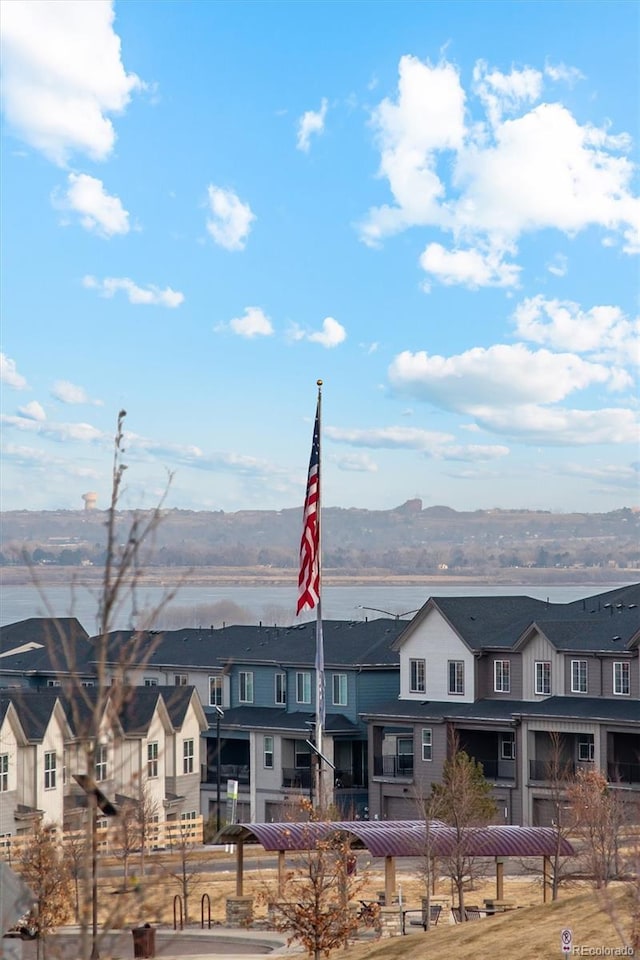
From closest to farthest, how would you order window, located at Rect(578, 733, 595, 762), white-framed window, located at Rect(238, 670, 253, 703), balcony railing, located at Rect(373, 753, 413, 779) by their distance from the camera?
window, located at Rect(578, 733, 595, 762)
balcony railing, located at Rect(373, 753, 413, 779)
white-framed window, located at Rect(238, 670, 253, 703)

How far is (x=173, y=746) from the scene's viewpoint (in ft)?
205

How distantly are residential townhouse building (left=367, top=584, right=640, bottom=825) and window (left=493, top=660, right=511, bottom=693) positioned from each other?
44 millimetres

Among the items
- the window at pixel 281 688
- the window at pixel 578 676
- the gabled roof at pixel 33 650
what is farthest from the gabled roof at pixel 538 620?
the gabled roof at pixel 33 650

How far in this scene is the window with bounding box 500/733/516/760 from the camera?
61.0 metres

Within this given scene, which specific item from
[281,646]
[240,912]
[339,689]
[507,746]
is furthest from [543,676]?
[240,912]

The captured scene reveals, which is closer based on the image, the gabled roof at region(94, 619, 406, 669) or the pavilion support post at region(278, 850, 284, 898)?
the pavilion support post at region(278, 850, 284, 898)

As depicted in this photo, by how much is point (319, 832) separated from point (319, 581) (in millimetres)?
11874

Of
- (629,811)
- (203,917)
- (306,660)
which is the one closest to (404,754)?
(306,660)

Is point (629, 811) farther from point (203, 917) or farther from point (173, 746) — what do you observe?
point (173, 746)

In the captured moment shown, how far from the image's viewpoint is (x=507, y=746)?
61.3 metres

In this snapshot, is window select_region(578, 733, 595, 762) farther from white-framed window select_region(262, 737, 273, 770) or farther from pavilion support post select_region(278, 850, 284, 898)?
pavilion support post select_region(278, 850, 284, 898)
